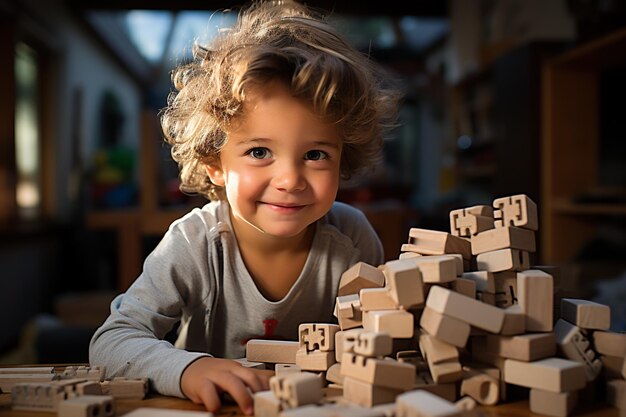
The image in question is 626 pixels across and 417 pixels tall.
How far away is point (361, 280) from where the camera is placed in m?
0.84

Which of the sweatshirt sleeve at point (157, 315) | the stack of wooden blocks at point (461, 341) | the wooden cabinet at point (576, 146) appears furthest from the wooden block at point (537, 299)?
the wooden cabinet at point (576, 146)

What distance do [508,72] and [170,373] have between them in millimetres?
2520

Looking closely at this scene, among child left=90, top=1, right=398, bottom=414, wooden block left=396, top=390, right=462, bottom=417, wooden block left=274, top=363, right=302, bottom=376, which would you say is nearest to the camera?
wooden block left=396, top=390, right=462, bottom=417

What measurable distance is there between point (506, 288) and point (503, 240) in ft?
0.20

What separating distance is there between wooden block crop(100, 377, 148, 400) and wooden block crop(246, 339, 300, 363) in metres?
0.15

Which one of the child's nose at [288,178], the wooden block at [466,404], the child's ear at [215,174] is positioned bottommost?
the wooden block at [466,404]

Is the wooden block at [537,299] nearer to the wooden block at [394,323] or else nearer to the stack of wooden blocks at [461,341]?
the stack of wooden blocks at [461,341]

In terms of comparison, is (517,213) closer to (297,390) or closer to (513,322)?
(513,322)

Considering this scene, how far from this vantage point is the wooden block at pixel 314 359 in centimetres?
76

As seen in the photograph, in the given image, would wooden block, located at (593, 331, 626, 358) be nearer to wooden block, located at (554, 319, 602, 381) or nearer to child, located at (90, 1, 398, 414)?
wooden block, located at (554, 319, 602, 381)

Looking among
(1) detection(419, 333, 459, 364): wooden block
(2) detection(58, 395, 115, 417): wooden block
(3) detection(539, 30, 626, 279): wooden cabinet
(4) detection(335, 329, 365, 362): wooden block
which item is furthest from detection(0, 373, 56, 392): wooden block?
(3) detection(539, 30, 626, 279): wooden cabinet

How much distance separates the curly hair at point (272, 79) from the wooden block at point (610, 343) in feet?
1.68

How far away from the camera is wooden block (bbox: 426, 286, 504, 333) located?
66 centimetres

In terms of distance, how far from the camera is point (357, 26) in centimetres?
677
